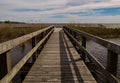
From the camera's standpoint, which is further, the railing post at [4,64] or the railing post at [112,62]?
the railing post at [112,62]

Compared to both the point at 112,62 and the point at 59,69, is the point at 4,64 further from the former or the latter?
the point at 59,69

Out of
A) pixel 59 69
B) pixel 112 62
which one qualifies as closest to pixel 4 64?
pixel 112 62

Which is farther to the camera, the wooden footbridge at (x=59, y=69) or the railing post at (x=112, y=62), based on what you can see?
the railing post at (x=112, y=62)

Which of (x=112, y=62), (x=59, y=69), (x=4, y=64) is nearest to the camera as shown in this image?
(x=4, y=64)

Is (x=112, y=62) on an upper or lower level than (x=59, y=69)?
upper

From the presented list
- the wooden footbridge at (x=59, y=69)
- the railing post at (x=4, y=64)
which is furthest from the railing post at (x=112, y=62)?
the railing post at (x=4, y=64)

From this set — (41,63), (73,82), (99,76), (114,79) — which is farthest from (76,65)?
(114,79)

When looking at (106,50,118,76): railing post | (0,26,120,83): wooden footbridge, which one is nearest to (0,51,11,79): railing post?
(0,26,120,83): wooden footbridge

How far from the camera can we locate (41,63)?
6418mm

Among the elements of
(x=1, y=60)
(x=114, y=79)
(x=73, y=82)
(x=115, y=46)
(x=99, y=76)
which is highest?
(x=115, y=46)

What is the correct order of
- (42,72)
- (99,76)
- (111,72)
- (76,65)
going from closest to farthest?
(111,72) → (42,72) → (76,65) → (99,76)

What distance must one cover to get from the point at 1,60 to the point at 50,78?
A: 7.20 ft

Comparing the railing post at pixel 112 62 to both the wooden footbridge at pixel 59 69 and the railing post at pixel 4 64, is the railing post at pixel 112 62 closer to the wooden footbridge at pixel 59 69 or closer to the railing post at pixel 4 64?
the wooden footbridge at pixel 59 69

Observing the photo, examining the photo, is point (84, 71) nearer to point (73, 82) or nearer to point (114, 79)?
point (73, 82)
